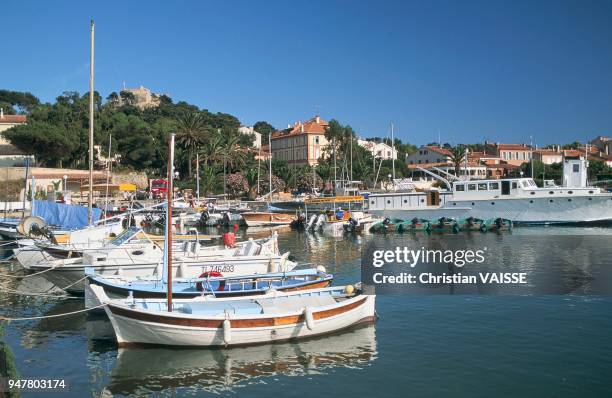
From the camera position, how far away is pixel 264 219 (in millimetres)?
56625

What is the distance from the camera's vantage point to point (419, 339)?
17.2 m

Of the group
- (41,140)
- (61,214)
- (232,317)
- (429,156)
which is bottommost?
(232,317)

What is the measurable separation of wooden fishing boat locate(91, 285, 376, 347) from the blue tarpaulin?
59.4ft

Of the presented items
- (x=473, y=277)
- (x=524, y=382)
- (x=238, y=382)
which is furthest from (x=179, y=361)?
(x=473, y=277)

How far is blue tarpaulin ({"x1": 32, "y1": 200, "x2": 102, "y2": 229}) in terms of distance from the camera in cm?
3247

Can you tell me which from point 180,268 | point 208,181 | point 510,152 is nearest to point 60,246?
point 180,268

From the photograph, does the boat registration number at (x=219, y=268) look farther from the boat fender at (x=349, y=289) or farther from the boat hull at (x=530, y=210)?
the boat hull at (x=530, y=210)

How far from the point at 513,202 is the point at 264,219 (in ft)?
80.7

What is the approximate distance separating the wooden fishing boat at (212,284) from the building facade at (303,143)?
81.7m

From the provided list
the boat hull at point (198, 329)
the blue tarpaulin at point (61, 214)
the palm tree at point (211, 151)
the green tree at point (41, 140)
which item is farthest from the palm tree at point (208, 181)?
the boat hull at point (198, 329)

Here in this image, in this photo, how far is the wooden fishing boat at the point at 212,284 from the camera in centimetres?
1870

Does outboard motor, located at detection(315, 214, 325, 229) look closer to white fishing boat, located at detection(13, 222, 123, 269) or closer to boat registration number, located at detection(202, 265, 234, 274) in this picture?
white fishing boat, located at detection(13, 222, 123, 269)

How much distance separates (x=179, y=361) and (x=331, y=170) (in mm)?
72295

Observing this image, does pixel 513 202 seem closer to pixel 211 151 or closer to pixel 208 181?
pixel 208 181
